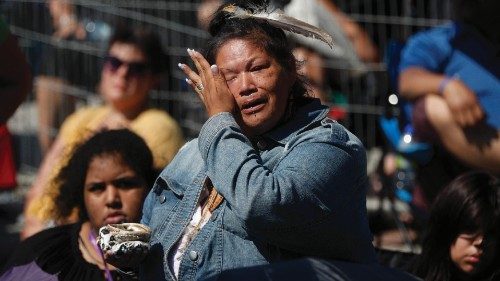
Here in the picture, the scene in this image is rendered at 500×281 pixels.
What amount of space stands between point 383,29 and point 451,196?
357 cm

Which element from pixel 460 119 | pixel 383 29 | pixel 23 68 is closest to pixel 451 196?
pixel 460 119

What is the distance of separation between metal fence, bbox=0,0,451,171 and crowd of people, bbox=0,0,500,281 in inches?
10.5

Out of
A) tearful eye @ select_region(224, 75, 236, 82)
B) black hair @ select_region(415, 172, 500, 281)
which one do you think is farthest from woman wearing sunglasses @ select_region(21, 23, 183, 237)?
tearful eye @ select_region(224, 75, 236, 82)

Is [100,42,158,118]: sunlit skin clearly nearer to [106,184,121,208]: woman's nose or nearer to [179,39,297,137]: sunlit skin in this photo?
[106,184,121,208]: woman's nose

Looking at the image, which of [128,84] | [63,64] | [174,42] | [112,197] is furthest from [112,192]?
[63,64]

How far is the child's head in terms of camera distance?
5.11 metres

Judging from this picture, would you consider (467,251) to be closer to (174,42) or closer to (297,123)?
(297,123)

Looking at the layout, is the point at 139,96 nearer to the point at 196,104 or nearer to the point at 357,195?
the point at 196,104

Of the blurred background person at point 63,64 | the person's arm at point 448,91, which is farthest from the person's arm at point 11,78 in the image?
the blurred background person at point 63,64

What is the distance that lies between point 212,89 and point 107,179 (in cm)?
160

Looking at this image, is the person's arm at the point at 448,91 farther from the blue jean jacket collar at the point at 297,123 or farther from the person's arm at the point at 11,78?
the blue jean jacket collar at the point at 297,123

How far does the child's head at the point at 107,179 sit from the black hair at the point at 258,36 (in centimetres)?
131

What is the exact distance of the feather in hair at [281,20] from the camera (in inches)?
153

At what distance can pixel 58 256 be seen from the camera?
4.90m
